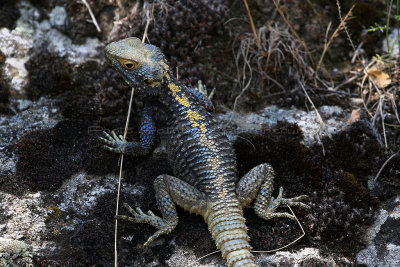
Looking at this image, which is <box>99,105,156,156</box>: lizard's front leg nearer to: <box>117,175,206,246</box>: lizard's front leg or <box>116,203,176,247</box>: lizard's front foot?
<box>117,175,206,246</box>: lizard's front leg

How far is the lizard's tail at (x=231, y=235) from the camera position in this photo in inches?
166

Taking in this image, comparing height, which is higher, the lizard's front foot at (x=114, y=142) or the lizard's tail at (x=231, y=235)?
the lizard's front foot at (x=114, y=142)

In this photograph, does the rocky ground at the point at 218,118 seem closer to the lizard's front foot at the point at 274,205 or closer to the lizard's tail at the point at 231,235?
the lizard's front foot at the point at 274,205

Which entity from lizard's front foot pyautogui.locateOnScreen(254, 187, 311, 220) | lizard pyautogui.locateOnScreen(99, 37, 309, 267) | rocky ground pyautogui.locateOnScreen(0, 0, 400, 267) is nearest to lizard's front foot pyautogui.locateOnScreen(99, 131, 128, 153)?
lizard pyautogui.locateOnScreen(99, 37, 309, 267)

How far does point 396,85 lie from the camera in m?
6.27

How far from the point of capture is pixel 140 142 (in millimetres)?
5480

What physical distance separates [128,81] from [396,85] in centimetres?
410

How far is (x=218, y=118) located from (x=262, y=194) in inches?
58.5

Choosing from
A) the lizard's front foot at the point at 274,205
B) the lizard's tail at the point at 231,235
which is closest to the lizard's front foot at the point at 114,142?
the lizard's tail at the point at 231,235

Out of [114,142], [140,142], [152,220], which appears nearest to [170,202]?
[152,220]

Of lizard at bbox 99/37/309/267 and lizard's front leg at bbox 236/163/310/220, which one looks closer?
lizard at bbox 99/37/309/267

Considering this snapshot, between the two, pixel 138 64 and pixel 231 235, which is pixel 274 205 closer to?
pixel 231 235

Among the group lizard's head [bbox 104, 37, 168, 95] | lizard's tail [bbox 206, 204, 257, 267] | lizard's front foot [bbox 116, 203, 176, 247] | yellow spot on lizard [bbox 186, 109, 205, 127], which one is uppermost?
lizard's head [bbox 104, 37, 168, 95]

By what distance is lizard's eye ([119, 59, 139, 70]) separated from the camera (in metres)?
5.23
